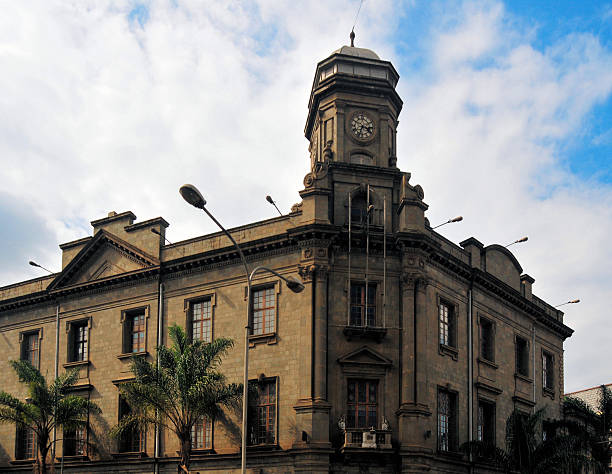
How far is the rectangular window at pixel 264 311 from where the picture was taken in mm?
36062

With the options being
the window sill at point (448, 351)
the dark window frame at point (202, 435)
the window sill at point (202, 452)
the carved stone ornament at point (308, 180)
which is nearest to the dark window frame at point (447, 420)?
the window sill at point (448, 351)

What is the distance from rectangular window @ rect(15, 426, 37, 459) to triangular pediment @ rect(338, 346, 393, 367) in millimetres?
19013

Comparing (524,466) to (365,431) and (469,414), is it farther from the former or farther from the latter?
(365,431)

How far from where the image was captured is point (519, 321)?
146ft

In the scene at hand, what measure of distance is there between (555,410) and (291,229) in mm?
21385

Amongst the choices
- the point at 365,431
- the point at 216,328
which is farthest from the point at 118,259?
the point at 365,431

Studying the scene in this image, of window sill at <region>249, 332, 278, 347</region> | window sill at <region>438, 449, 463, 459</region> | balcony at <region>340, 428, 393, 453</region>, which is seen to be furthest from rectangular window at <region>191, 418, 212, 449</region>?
window sill at <region>438, 449, 463, 459</region>

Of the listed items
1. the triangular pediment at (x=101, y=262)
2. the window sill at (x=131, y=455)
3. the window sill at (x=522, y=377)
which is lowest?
the window sill at (x=131, y=455)

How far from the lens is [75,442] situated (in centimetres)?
4131

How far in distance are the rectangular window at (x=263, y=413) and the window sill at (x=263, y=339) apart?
166 cm

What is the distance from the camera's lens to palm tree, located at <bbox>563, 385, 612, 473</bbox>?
43594mm

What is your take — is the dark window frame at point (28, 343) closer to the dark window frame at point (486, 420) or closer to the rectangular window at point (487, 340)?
the rectangular window at point (487, 340)

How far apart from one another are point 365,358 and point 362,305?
2.35 m

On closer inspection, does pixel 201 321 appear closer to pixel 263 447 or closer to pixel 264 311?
pixel 264 311
